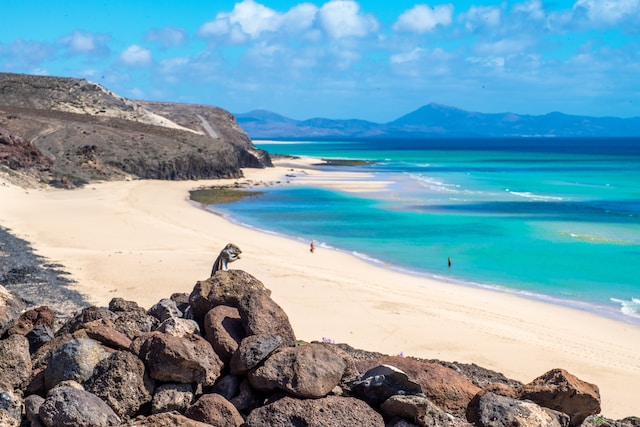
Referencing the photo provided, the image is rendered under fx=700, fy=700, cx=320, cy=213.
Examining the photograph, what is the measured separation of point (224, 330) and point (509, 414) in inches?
116

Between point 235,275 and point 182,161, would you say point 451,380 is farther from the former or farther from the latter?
point 182,161

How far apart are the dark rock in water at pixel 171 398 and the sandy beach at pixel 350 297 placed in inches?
322

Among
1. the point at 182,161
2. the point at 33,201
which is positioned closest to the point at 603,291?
the point at 33,201

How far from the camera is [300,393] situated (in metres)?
6.17

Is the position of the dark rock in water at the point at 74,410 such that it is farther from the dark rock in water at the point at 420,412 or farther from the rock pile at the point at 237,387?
the dark rock in water at the point at 420,412

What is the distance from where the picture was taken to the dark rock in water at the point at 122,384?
619 cm

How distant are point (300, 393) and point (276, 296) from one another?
12.4 meters

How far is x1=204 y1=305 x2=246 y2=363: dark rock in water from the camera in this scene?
Result: 701 centimetres

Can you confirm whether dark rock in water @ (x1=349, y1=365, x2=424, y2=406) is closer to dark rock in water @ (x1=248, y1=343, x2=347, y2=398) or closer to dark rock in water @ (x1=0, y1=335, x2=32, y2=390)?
dark rock in water @ (x1=248, y1=343, x2=347, y2=398)

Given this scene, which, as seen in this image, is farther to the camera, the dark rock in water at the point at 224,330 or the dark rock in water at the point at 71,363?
the dark rock in water at the point at 224,330

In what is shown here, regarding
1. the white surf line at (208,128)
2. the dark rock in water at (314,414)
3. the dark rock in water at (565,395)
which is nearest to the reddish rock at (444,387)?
the dark rock in water at (565,395)

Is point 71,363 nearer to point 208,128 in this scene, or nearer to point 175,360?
point 175,360

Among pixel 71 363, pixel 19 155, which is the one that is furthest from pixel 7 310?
pixel 19 155

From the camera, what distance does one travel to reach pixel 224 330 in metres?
7.28
